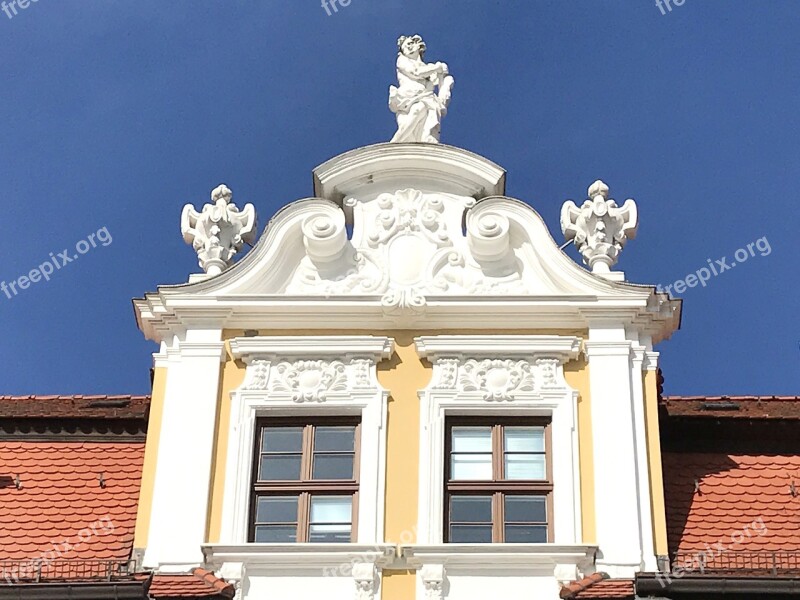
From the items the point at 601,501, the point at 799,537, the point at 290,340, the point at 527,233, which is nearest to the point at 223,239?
the point at 290,340

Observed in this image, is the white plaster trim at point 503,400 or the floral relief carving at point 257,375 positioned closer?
the white plaster trim at point 503,400

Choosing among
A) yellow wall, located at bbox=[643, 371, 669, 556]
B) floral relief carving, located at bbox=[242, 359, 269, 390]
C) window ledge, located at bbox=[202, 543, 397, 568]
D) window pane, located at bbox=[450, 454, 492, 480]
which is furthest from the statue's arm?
window ledge, located at bbox=[202, 543, 397, 568]

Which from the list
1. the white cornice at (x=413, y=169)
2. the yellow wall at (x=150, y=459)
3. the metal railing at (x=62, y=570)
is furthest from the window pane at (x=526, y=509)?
the white cornice at (x=413, y=169)

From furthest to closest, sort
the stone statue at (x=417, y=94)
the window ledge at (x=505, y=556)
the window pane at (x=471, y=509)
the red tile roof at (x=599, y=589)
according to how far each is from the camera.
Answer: the stone statue at (x=417, y=94)
the window pane at (x=471, y=509)
the window ledge at (x=505, y=556)
the red tile roof at (x=599, y=589)

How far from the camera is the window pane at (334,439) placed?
16594mm

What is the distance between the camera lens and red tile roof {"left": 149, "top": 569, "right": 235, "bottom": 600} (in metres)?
15.1

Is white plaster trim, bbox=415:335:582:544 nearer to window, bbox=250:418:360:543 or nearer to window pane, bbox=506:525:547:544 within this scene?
window pane, bbox=506:525:547:544

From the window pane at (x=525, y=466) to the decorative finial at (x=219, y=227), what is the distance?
3.60m

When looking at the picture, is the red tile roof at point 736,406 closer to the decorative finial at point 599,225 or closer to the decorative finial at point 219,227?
the decorative finial at point 599,225

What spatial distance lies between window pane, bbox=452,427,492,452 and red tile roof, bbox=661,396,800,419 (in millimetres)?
2058

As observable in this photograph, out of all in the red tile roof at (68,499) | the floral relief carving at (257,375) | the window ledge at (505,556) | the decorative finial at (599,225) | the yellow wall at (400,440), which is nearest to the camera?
the window ledge at (505,556)

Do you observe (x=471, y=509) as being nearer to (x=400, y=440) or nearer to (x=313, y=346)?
(x=400, y=440)

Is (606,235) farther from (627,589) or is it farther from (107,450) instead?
(107,450)

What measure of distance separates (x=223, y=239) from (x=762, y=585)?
6.44 meters
